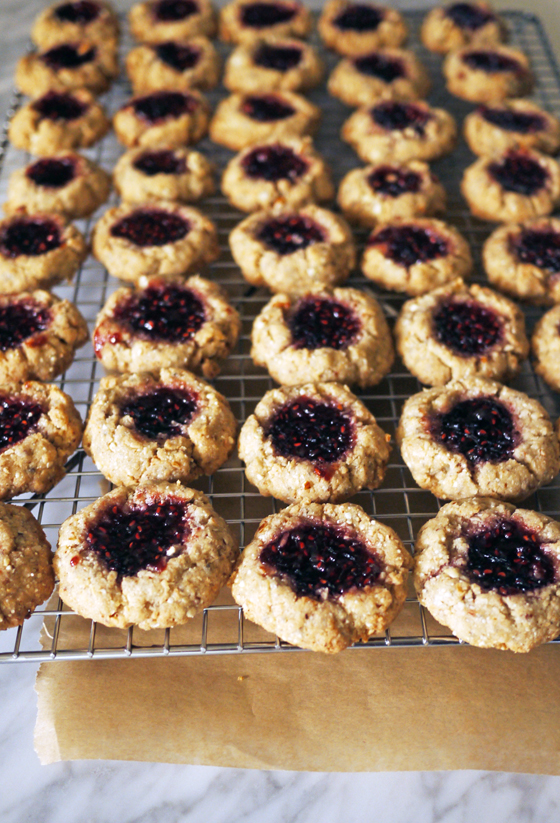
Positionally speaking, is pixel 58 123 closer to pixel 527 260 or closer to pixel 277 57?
pixel 277 57

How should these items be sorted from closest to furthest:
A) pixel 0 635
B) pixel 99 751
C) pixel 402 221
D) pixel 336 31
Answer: pixel 99 751, pixel 0 635, pixel 402 221, pixel 336 31

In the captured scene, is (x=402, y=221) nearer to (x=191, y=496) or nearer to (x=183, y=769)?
(x=191, y=496)

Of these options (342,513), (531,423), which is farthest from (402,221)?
(342,513)

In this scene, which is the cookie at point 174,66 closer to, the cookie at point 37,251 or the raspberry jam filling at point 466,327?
the cookie at point 37,251

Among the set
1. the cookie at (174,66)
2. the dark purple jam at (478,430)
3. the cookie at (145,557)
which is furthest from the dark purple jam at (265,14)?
the cookie at (145,557)

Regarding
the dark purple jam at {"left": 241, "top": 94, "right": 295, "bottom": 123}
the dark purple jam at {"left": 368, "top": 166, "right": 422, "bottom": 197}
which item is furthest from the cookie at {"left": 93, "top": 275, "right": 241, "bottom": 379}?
the dark purple jam at {"left": 241, "top": 94, "right": 295, "bottom": 123}

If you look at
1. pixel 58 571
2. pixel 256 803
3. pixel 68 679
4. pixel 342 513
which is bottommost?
pixel 256 803
